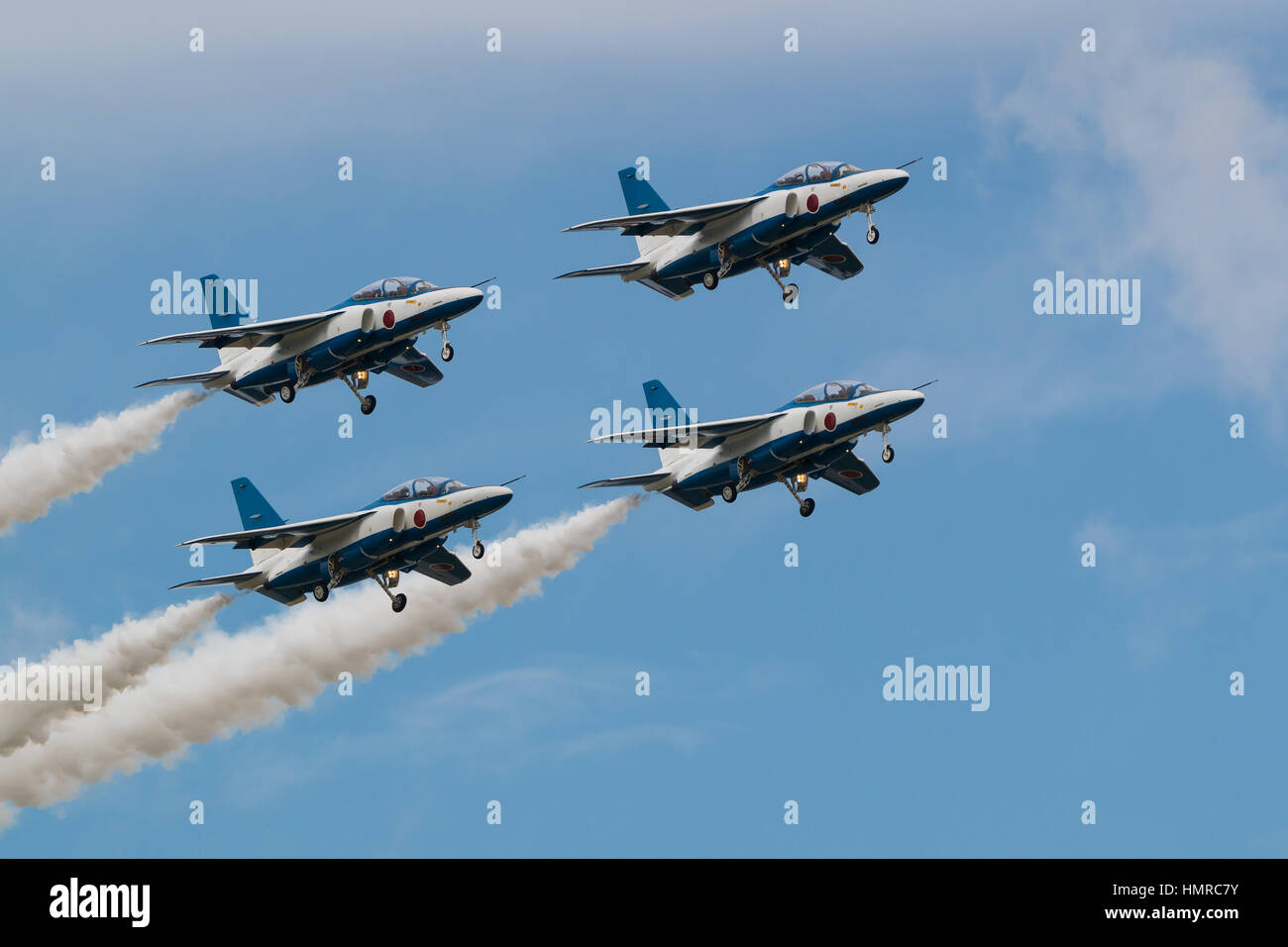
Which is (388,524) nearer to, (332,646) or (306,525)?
(306,525)

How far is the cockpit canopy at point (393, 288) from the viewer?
73.9 meters

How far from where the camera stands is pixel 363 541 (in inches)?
2867

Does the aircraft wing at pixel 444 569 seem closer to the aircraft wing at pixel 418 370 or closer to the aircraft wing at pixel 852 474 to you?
the aircraft wing at pixel 418 370

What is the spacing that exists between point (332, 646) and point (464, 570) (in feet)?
19.8

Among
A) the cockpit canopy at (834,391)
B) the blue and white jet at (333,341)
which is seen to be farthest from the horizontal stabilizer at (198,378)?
the cockpit canopy at (834,391)

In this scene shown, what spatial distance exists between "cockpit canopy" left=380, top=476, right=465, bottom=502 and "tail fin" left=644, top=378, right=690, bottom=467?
7852 millimetres

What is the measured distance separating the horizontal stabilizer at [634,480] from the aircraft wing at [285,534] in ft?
24.6

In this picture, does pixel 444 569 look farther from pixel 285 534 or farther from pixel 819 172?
pixel 819 172

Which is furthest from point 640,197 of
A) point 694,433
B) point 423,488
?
point 423,488

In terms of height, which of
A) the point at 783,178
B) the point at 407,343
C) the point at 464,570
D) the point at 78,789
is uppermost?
the point at 783,178

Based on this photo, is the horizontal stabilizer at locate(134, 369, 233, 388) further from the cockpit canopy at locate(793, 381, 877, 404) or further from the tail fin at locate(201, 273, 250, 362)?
the cockpit canopy at locate(793, 381, 877, 404)

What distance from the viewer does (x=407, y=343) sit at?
75312 millimetres

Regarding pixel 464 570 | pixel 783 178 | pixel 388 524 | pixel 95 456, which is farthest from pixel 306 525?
pixel 783 178

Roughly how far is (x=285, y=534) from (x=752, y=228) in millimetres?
18384
